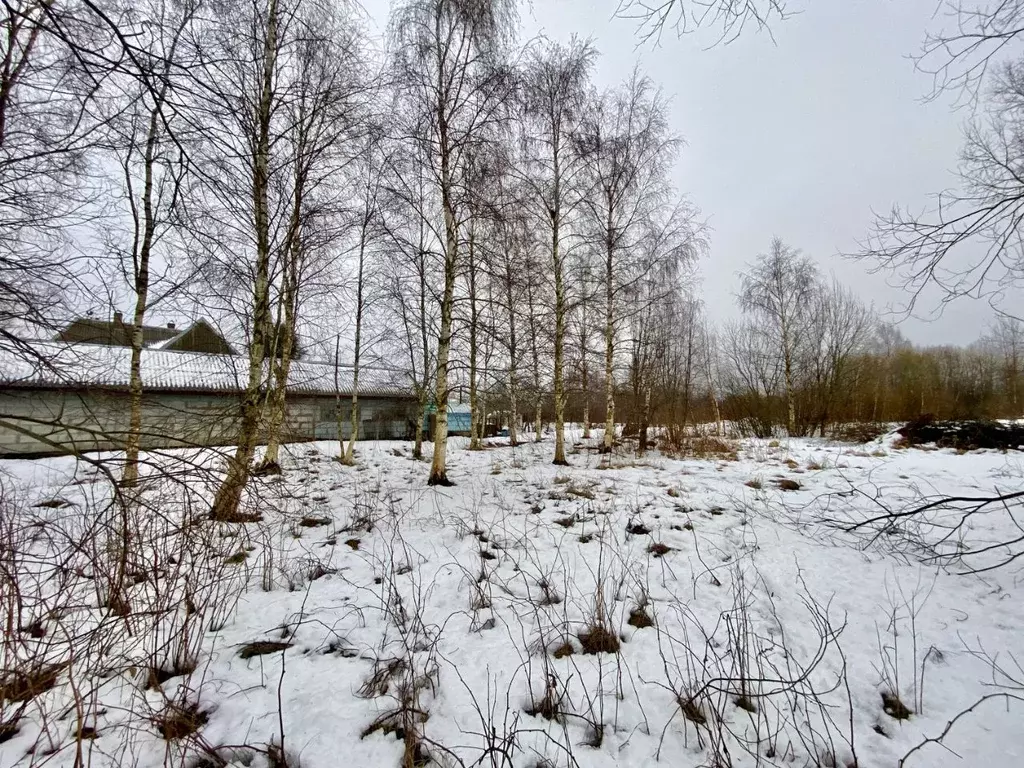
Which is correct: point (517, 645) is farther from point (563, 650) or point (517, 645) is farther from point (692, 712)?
point (692, 712)

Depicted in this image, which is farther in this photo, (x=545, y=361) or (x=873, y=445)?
(x=545, y=361)

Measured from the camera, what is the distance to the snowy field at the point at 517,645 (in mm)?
1734

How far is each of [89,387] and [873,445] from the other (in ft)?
55.2

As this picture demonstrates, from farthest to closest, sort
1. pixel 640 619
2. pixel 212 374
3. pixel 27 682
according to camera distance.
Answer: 1. pixel 212 374
2. pixel 640 619
3. pixel 27 682

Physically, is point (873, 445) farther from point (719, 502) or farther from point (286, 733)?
point (286, 733)

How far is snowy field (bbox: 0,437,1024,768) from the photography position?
1.73m

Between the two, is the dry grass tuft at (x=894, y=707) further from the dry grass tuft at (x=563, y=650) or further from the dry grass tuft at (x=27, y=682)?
the dry grass tuft at (x=27, y=682)

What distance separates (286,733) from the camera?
5.93 feet

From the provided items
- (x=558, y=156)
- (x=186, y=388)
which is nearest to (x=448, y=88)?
(x=558, y=156)

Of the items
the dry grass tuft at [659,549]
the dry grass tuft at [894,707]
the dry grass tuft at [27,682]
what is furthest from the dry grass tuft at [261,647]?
the dry grass tuft at [894,707]

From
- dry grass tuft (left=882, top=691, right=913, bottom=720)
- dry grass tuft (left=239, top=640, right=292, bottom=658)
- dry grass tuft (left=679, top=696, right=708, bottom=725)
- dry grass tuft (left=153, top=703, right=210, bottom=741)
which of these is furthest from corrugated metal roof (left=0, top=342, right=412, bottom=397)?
dry grass tuft (left=882, top=691, right=913, bottom=720)

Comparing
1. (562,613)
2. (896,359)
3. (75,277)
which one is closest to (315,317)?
(75,277)

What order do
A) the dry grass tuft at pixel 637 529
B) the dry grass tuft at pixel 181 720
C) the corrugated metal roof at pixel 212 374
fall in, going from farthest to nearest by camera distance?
the corrugated metal roof at pixel 212 374
the dry grass tuft at pixel 637 529
the dry grass tuft at pixel 181 720

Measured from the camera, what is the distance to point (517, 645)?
8.13ft
